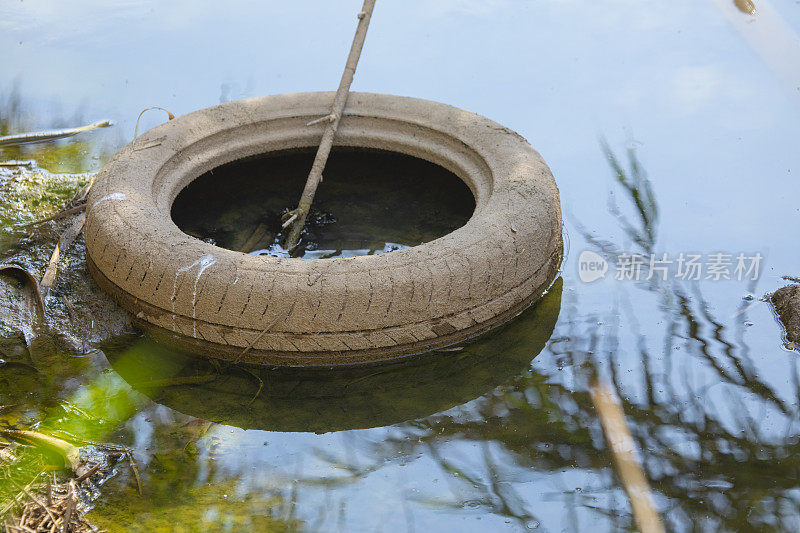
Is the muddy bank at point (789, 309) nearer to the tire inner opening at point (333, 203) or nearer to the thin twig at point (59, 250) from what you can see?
the tire inner opening at point (333, 203)

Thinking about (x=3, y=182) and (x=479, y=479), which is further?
(x=3, y=182)

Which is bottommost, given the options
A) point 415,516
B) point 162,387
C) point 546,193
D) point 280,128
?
point 415,516

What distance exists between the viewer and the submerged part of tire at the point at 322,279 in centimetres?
286

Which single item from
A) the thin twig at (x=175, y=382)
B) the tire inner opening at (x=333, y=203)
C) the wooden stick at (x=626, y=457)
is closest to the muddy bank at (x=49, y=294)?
the thin twig at (x=175, y=382)

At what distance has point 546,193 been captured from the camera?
10.9 ft

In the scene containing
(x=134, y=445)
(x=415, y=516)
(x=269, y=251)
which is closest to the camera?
(x=415, y=516)

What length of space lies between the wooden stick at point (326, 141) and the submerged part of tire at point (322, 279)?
0.56 meters

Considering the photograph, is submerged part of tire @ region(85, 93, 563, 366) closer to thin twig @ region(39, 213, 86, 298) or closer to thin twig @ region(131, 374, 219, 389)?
thin twig @ region(131, 374, 219, 389)

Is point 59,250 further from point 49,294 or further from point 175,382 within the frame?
point 175,382

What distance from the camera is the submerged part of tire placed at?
2859 millimetres

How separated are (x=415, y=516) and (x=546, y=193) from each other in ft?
4.84

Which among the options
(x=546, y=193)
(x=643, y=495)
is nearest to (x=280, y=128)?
(x=546, y=193)

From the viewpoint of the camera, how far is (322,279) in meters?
2.85

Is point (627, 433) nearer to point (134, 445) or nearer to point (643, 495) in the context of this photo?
point (643, 495)
